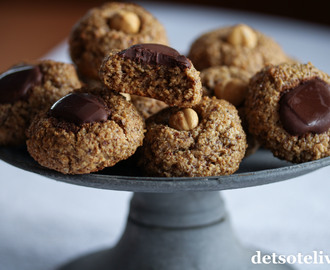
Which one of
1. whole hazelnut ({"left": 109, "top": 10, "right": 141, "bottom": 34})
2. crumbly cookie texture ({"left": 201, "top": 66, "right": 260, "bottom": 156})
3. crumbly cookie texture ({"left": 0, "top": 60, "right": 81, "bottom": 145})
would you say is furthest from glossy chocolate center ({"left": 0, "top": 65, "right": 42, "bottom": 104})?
crumbly cookie texture ({"left": 201, "top": 66, "right": 260, "bottom": 156})

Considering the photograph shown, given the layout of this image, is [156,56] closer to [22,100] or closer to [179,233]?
[22,100]

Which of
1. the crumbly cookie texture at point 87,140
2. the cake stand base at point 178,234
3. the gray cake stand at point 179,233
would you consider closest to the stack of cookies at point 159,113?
the crumbly cookie texture at point 87,140

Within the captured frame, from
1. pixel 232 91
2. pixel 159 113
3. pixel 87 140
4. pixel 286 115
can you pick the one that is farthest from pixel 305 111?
pixel 87 140

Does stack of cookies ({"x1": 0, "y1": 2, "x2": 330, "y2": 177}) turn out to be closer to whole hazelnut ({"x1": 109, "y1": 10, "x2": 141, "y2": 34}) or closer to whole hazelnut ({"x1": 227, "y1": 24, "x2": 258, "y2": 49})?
whole hazelnut ({"x1": 109, "y1": 10, "x2": 141, "y2": 34})

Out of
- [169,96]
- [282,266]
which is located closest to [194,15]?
[282,266]

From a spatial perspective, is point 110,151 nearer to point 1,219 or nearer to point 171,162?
point 171,162

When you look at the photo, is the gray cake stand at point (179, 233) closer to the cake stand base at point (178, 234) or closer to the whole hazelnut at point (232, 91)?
the cake stand base at point (178, 234)
